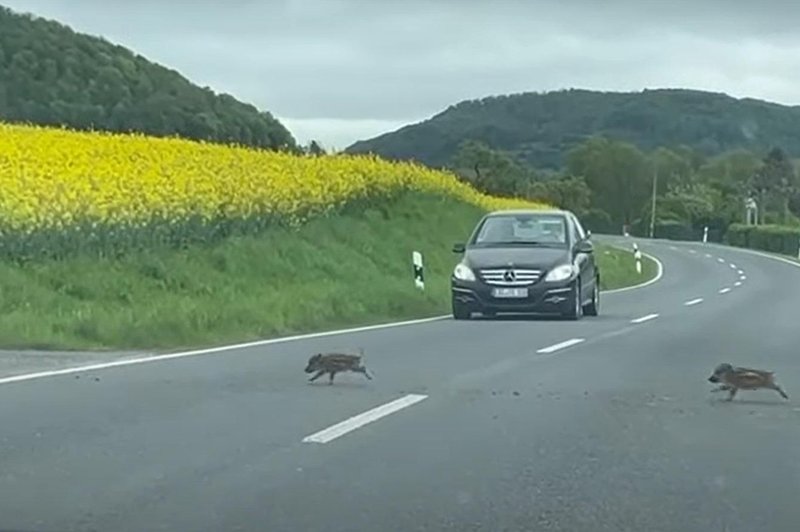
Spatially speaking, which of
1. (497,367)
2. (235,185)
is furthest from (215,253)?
(497,367)

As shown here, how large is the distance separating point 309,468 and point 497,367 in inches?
260

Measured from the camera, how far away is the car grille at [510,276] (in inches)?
950

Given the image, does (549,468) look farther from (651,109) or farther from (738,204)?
(651,109)

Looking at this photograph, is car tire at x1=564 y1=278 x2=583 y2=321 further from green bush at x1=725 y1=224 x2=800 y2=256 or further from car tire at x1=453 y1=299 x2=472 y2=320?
green bush at x1=725 y1=224 x2=800 y2=256

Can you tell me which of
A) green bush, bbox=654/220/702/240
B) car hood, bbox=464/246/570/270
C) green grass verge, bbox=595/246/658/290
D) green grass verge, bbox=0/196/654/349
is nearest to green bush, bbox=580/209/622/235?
green bush, bbox=654/220/702/240

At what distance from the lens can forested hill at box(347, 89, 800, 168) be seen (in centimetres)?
13762

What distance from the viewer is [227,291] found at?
26547mm

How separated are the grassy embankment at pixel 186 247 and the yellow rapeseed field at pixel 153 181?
1.8 inches

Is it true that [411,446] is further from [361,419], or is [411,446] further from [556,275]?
[556,275]

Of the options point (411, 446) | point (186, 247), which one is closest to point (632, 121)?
point (186, 247)

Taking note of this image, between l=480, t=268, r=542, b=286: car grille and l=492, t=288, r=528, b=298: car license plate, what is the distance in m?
0.08

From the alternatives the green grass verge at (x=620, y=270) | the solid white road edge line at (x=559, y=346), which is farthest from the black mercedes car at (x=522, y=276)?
the green grass verge at (x=620, y=270)

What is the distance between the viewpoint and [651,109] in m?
164

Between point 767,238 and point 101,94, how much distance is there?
44.6 meters
